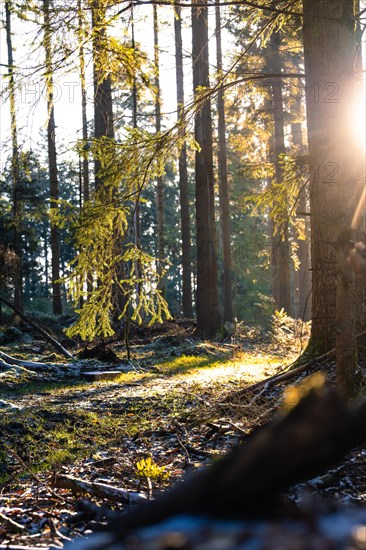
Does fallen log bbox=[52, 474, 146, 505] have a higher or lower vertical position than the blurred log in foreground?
lower

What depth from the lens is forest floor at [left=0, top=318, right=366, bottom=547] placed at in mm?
3500

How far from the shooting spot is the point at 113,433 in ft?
19.3

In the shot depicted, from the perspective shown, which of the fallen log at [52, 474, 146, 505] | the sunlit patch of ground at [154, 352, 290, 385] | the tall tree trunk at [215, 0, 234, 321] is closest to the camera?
the fallen log at [52, 474, 146, 505]

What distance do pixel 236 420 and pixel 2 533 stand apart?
3364mm

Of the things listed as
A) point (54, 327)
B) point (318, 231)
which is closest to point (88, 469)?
point (318, 231)

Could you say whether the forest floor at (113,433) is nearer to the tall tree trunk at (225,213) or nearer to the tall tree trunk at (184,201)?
the tall tree trunk at (225,213)

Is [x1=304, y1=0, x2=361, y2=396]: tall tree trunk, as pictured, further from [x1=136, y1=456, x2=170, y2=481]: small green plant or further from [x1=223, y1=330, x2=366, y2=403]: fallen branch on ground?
[x1=136, y1=456, x2=170, y2=481]: small green plant

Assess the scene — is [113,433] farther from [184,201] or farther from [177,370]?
[184,201]

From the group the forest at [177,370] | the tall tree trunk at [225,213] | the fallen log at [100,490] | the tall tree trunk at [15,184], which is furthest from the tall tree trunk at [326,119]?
the tall tree trunk at [225,213]

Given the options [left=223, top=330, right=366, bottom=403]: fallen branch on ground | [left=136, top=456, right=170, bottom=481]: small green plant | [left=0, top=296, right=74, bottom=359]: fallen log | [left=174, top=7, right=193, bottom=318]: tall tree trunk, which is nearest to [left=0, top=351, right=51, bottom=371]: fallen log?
[left=0, top=296, right=74, bottom=359]: fallen log

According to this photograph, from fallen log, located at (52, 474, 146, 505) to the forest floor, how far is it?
0.05 ft

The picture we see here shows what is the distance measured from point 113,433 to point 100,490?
2369 mm

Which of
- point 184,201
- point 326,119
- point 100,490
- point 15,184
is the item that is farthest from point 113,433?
point 184,201

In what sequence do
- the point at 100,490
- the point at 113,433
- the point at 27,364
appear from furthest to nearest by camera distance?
the point at 27,364, the point at 113,433, the point at 100,490
